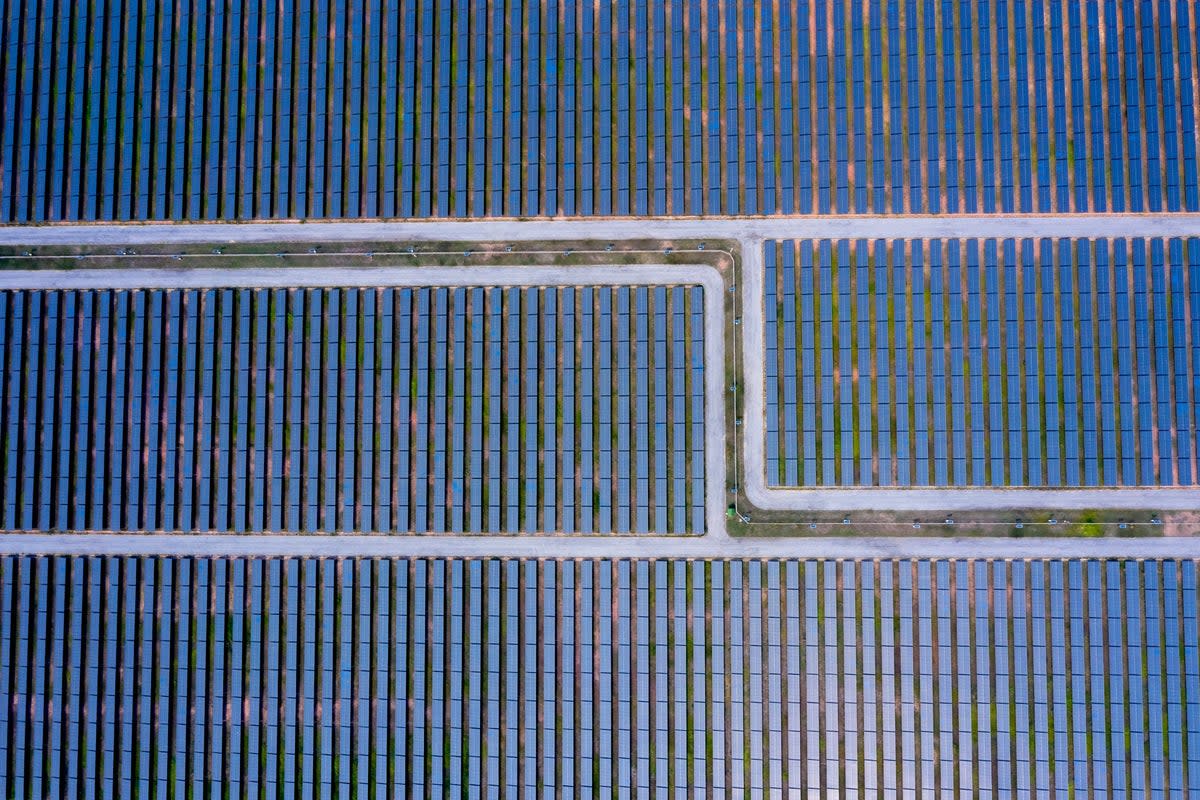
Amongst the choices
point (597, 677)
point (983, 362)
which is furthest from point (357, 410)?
point (983, 362)

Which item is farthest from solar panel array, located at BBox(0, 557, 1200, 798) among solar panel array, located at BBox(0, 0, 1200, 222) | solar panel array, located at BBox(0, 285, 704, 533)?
solar panel array, located at BBox(0, 0, 1200, 222)

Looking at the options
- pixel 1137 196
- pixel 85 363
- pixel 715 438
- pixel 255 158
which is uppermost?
pixel 255 158

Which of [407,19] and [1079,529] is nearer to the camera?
[1079,529]

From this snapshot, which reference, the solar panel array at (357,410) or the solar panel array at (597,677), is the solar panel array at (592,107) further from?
the solar panel array at (597,677)

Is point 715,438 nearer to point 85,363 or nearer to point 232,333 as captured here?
point 232,333

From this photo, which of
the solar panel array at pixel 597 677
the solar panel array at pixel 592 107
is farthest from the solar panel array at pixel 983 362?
the solar panel array at pixel 597 677

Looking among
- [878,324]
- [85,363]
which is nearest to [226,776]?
[85,363]
